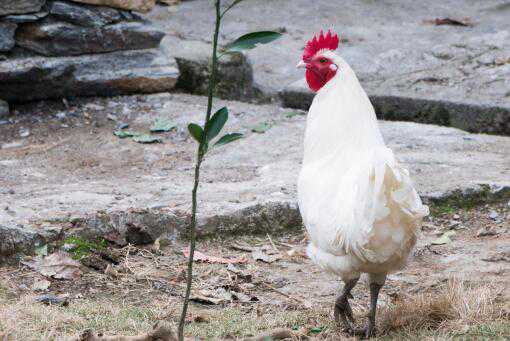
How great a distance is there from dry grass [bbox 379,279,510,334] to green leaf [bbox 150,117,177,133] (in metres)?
3.40

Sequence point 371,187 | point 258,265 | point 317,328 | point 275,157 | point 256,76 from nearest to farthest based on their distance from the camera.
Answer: point 371,187
point 317,328
point 258,265
point 275,157
point 256,76

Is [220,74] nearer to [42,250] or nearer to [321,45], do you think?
[42,250]

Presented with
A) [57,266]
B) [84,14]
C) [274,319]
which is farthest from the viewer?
[84,14]

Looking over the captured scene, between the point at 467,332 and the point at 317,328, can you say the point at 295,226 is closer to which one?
the point at 317,328

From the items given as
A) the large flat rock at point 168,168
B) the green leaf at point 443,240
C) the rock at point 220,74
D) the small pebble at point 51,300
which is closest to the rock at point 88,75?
the large flat rock at point 168,168

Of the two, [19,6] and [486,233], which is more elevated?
[19,6]

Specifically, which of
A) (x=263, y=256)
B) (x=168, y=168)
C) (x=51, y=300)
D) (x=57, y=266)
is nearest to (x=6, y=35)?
(x=168, y=168)

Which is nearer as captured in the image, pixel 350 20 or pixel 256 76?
pixel 256 76

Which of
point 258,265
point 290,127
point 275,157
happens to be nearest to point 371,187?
point 258,265

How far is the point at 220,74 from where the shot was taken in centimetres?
805

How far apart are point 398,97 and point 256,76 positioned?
6.43 ft

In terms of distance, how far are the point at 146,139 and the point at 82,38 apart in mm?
1227

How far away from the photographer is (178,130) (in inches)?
277

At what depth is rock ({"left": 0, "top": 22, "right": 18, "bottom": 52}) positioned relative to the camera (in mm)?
6988
